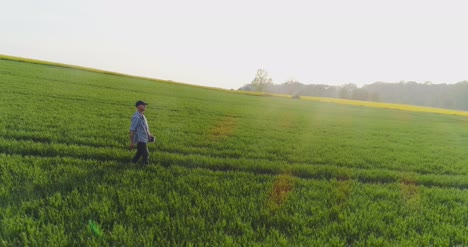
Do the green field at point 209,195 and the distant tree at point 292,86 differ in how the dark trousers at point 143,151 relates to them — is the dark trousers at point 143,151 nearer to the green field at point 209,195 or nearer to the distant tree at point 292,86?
the green field at point 209,195

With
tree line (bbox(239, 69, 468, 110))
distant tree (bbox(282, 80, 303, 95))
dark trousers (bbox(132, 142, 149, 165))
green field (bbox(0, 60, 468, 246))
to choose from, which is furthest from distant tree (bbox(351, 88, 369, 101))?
dark trousers (bbox(132, 142, 149, 165))

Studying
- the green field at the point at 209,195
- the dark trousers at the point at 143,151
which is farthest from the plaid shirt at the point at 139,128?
the green field at the point at 209,195

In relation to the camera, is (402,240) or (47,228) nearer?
Answer: (47,228)

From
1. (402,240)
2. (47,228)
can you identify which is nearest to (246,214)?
(402,240)

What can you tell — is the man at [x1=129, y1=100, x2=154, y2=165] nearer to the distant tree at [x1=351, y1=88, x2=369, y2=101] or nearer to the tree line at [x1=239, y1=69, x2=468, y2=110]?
the tree line at [x1=239, y1=69, x2=468, y2=110]

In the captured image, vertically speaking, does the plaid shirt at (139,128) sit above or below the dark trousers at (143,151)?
above

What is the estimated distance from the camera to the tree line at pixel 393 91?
398 feet

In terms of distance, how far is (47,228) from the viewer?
4.19m

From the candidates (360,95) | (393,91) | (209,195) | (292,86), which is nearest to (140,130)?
(209,195)

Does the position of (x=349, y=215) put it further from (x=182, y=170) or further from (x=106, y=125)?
→ (x=106, y=125)

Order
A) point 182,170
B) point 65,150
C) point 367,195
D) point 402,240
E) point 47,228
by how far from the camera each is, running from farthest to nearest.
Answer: point 65,150, point 182,170, point 367,195, point 402,240, point 47,228

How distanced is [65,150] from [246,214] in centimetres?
605

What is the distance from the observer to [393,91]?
16888 cm

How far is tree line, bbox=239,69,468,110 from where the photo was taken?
121 metres
